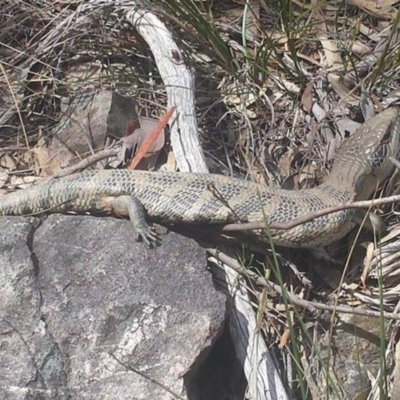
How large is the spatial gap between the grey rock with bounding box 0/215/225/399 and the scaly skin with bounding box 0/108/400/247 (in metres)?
0.23

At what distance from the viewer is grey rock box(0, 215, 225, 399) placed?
3.33m

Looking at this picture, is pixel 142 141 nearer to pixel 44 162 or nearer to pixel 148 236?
pixel 44 162

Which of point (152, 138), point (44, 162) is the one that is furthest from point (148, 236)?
point (44, 162)

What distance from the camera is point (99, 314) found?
11.3ft

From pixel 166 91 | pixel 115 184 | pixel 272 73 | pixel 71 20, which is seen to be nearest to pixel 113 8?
pixel 71 20

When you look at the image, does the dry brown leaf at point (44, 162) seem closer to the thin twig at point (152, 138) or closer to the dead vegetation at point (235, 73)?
the dead vegetation at point (235, 73)

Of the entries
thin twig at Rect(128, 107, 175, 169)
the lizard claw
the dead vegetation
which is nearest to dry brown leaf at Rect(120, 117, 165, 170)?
thin twig at Rect(128, 107, 175, 169)

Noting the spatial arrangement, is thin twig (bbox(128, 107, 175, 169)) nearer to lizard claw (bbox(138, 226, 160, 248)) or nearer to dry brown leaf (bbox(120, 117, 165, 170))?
dry brown leaf (bbox(120, 117, 165, 170))

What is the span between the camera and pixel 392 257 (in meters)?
4.02

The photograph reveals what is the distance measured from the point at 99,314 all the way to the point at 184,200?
74 centimetres

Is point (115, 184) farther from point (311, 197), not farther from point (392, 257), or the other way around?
point (392, 257)

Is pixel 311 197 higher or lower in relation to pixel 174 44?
Result: lower

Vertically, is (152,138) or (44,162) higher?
(152,138)

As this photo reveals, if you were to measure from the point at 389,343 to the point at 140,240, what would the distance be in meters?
1.22
